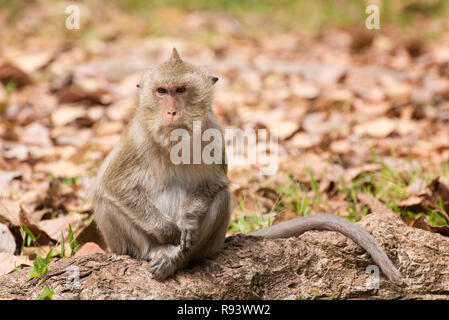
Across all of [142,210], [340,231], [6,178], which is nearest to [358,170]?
[340,231]

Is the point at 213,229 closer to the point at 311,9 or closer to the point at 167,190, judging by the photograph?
the point at 167,190

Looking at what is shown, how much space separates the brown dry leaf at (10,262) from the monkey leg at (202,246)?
920 millimetres

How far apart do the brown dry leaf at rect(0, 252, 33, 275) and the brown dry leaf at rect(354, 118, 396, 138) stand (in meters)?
4.46

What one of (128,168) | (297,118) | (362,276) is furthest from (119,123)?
(362,276)

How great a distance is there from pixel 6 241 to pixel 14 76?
15.7ft

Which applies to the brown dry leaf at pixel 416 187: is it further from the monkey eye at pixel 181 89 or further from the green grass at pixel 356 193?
the monkey eye at pixel 181 89

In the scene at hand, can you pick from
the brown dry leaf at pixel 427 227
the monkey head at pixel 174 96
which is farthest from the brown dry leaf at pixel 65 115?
the brown dry leaf at pixel 427 227

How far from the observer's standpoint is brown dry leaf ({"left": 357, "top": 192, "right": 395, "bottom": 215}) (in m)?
5.09

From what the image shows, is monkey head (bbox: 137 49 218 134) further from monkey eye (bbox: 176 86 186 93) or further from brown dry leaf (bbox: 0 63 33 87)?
brown dry leaf (bbox: 0 63 33 87)

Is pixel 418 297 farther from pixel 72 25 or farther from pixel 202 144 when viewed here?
pixel 72 25

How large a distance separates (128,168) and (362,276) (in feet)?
5.56

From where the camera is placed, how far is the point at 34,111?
809cm
